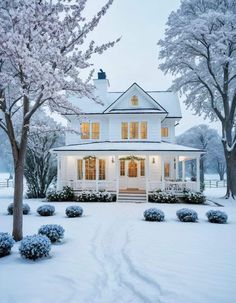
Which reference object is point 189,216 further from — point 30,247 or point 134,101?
point 134,101

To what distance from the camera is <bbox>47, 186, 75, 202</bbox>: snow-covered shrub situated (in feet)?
56.7

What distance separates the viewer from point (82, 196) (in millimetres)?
17297

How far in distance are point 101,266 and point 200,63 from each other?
19.2 m

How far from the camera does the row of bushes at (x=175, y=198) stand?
16.4 m

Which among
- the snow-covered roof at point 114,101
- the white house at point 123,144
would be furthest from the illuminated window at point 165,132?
the snow-covered roof at point 114,101

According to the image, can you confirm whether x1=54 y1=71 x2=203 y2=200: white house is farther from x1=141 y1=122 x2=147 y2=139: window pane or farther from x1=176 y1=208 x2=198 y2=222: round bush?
x1=176 y1=208 x2=198 y2=222: round bush

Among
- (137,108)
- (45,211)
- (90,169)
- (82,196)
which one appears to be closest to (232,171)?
(137,108)

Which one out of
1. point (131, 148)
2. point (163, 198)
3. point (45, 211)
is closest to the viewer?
point (45, 211)

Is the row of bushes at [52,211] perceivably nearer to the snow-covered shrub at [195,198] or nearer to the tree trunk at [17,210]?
the tree trunk at [17,210]

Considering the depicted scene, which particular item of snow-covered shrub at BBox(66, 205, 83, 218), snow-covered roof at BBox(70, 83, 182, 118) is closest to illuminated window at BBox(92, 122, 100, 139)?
snow-covered roof at BBox(70, 83, 182, 118)

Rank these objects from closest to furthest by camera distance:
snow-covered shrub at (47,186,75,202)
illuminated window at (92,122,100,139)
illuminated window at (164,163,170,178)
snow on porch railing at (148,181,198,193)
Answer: snow-covered shrub at (47,186,75,202) < snow on porch railing at (148,181,198,193) < illuminated window at (164,163,170,178) < illuminated window at (92,122,100,139)

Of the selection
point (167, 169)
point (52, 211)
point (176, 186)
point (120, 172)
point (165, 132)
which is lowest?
point (52, 211)

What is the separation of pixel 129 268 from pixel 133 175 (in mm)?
14555

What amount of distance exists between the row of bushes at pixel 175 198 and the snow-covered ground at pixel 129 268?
716cm
